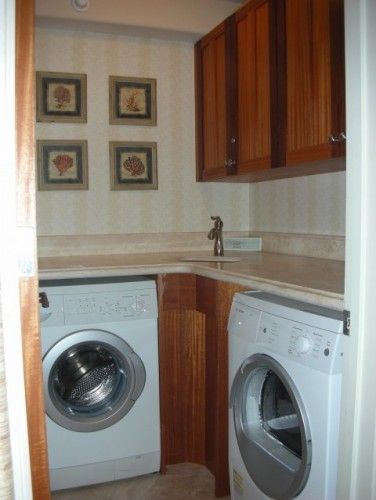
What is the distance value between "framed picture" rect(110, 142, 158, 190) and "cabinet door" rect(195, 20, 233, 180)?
0.99 ft

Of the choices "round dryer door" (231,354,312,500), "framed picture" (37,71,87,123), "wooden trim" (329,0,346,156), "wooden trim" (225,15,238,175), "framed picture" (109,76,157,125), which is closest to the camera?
"round dryer door" (231,354,312,500)

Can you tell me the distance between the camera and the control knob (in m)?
1.33

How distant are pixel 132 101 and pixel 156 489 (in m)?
2.13

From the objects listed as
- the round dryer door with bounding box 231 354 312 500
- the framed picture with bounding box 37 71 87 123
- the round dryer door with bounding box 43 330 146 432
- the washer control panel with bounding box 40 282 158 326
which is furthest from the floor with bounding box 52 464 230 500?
the framed picture with bounding box 37 71 87 123

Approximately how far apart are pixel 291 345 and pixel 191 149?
6.19 feet

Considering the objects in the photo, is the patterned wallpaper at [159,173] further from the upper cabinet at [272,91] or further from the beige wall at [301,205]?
the upper cabinet at [272,91]

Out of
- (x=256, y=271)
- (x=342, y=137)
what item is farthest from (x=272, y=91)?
(x=256, y=271)

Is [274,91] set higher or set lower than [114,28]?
lower

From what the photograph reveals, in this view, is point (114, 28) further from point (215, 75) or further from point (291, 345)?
point (291, 345)

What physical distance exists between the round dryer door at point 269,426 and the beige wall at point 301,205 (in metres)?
0.96

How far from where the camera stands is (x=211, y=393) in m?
2.20

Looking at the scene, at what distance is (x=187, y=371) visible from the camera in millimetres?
2297

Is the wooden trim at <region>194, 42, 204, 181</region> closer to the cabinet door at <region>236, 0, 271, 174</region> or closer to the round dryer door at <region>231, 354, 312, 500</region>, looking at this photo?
the cabinet door at <region>236, 0, 271, 174</region>

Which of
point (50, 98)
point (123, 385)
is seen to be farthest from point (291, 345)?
point (50, 98)
